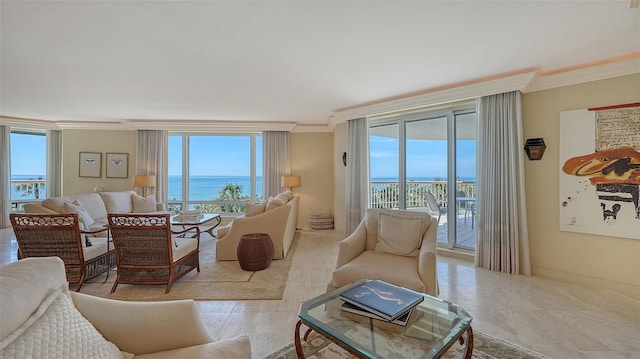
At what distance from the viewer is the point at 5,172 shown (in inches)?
220

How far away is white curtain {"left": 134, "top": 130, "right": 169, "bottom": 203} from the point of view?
6.04 metres

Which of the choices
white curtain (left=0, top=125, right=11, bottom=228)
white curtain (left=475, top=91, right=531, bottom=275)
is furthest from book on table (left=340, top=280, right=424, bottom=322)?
white curtain (left=0, top=125, right=11, bottom=228)

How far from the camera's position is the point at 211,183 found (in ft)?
21.6

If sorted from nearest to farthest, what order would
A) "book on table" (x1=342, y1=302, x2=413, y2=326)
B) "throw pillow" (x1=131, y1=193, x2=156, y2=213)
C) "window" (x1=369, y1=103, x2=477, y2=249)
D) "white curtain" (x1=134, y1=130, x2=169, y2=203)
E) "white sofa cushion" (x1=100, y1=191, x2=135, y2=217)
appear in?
"book on table" (x1=342, y1=302, x2=413, y2=326), "window" (x1=369, y1=103, x2=477, y2=249), "white sofa cushion" (x1=100, y1=191, x2=135, y2=217), "throw pillow" (x1=131, y1=193, x2=156, y2=213), "white curtain" (x1=134, y1=130, x2=169, y2=203)

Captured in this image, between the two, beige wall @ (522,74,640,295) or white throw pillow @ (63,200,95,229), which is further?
white throw pillow @ (63,200,95,229)

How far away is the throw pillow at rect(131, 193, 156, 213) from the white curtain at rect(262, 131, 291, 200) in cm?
237

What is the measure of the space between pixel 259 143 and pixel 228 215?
200cm

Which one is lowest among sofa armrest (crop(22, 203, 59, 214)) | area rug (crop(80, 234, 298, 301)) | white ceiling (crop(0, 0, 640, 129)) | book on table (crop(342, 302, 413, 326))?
area rug (crop(80, 234, 298, 301))

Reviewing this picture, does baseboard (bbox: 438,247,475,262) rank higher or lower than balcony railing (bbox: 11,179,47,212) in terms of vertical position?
lower

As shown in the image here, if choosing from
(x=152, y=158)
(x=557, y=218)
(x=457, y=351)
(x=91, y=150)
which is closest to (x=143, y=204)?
(x=152, y=158)

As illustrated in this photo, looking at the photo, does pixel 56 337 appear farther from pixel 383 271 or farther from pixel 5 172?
pixel 5 172

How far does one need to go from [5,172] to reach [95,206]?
288 cm

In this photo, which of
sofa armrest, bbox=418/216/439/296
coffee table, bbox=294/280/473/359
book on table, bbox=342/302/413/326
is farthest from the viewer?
sofa armrest, bbox=418/216/439/296

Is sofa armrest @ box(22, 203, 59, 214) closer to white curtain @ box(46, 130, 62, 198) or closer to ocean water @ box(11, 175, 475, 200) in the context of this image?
ocean water @ box(11, 175, 475, 200)
